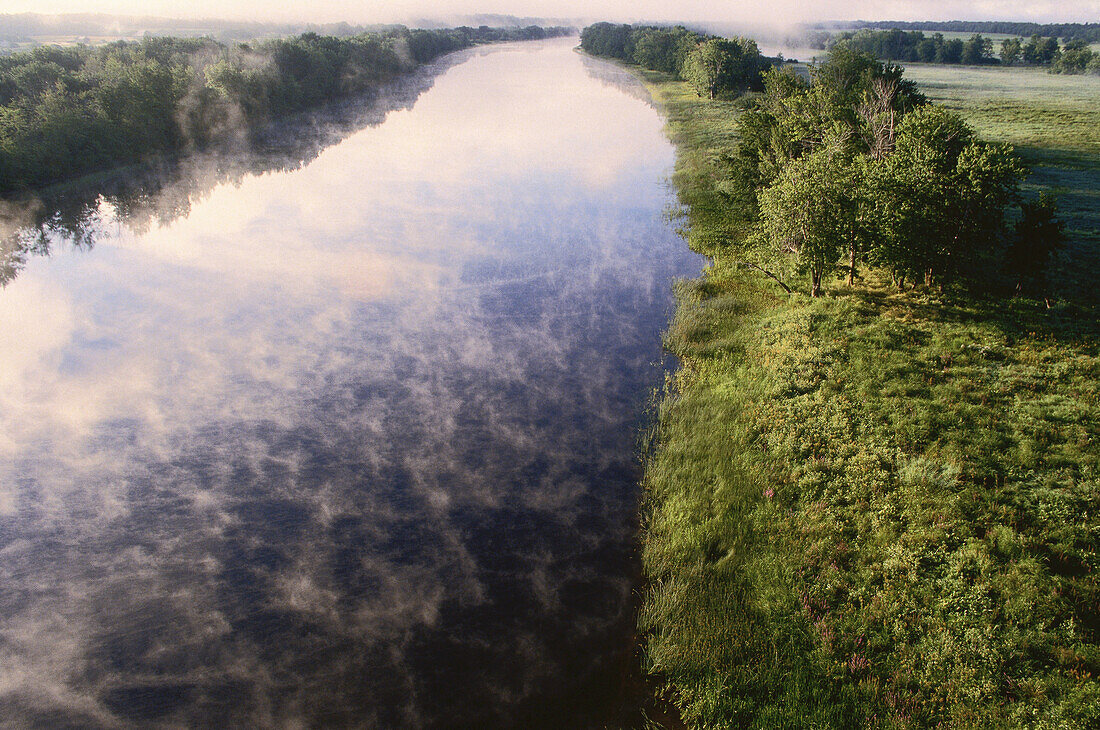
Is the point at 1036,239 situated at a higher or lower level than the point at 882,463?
higher

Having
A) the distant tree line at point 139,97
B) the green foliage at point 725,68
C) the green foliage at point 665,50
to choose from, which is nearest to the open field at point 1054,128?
the green foliage at point 725,68

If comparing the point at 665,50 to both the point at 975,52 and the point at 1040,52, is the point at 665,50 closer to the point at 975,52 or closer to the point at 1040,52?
the point at 975,52

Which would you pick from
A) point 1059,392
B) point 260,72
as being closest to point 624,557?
point 1059,392

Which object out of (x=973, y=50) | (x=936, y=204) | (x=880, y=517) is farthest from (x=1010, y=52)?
(x=880, y=517)

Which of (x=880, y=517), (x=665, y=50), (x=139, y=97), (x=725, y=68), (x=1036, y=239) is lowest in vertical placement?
(x=880, y=517)

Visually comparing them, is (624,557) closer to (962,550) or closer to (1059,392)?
(962,550)

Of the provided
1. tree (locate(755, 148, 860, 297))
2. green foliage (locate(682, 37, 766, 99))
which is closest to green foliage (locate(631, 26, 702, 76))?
green foliage (locate(682, 37, 766, 99))

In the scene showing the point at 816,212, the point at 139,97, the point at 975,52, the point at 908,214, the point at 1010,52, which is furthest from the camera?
the point at 975,52
